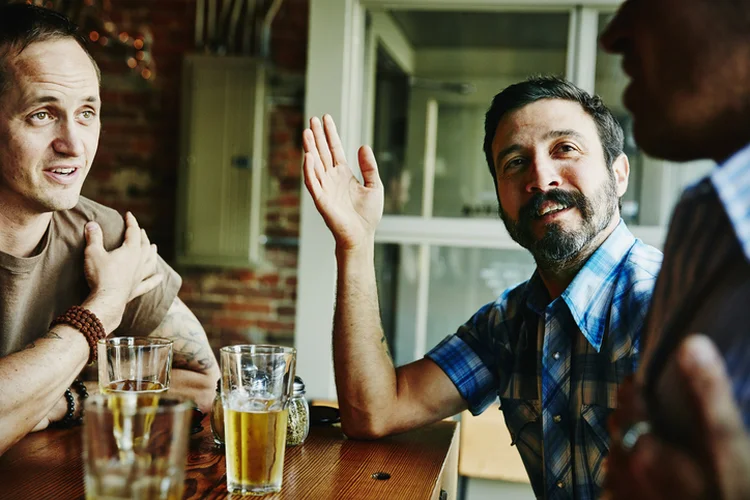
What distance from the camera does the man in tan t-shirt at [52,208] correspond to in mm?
1407

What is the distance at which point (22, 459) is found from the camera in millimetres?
1078

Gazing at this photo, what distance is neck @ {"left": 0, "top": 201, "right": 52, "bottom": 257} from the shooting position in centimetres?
146

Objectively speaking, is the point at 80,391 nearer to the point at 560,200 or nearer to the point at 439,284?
the point at 560,200

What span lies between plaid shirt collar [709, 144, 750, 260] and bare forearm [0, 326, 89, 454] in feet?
3.30

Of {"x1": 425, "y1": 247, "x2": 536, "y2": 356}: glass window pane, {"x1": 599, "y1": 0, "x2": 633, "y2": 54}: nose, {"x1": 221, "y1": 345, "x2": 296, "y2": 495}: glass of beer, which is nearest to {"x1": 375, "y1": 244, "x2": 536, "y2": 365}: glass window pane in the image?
{"x1": 425, "y1": 247, "x2": 536, "y2": 356}: glass window pane

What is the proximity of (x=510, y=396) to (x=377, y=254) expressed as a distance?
6.10 feet

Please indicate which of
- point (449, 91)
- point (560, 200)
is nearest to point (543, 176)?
point (560, 200)

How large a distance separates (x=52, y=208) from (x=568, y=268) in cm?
102

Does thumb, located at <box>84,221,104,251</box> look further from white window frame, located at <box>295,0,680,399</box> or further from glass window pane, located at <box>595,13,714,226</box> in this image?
glass window pane, located at <box>595,13,714,226</box>

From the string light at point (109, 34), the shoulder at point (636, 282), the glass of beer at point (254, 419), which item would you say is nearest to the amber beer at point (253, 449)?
the glass of beer at point (254, 419)

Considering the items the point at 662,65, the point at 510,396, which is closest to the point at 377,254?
the point at 510,396

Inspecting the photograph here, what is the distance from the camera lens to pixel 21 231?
1.48m

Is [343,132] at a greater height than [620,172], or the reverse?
[343,132]

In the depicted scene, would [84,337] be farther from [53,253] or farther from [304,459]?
[304,459]
